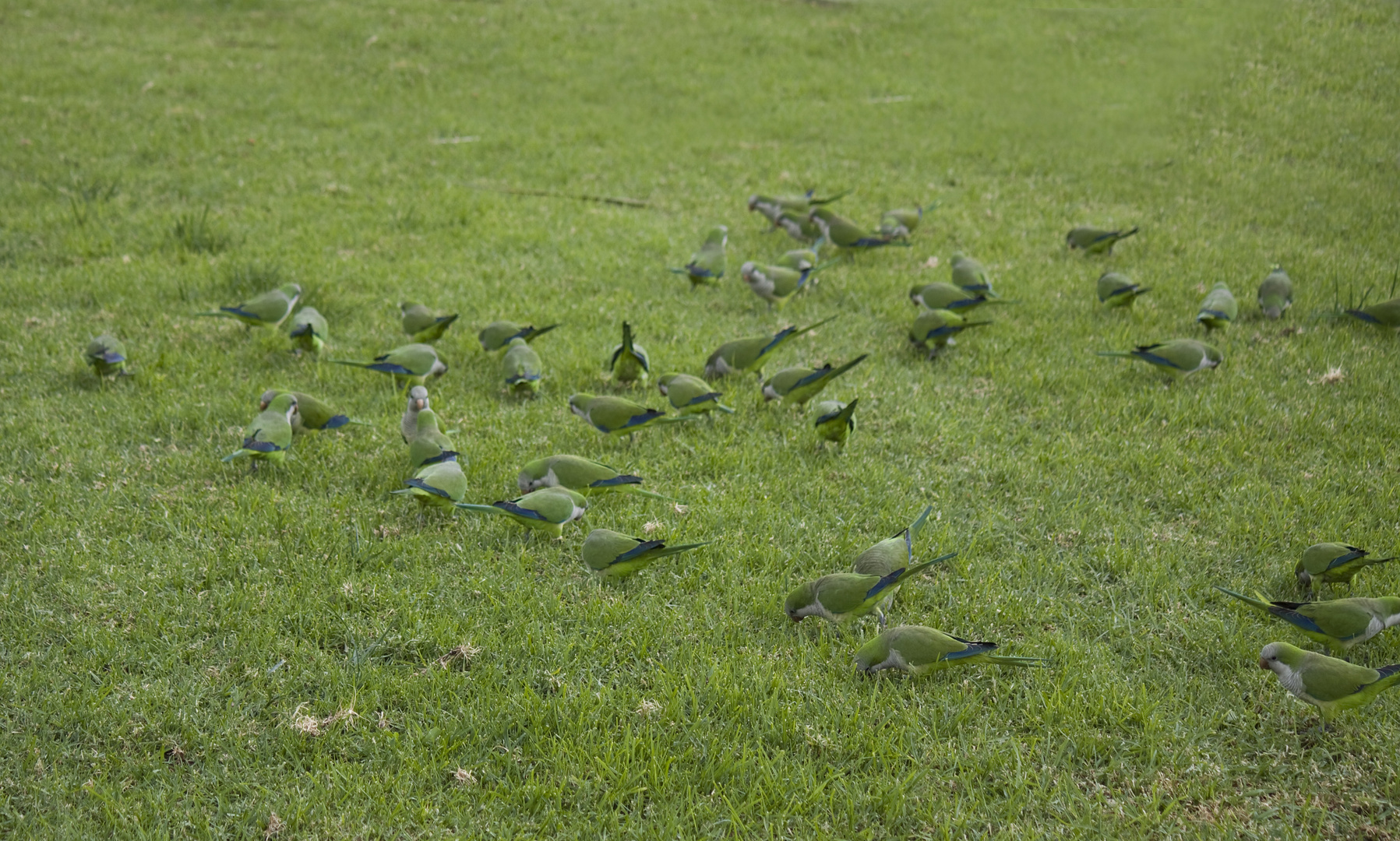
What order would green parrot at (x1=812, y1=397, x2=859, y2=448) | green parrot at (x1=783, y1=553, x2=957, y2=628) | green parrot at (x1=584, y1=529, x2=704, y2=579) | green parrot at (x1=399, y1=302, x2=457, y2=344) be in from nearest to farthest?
green parrot at (x1=783, y1=553, x2=957, y2=628), green parrot at (x1=584, y1=529, x2=704, y2=579), green parrot at (x1=812, y1=397, x2=859, y2=448), green parrot at (x1=399, y1=302, x2=457, y2=344)

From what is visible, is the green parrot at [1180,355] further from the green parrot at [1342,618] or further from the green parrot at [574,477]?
the green parrot at [574,477]

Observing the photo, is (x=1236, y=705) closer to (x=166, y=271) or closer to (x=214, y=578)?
(x=214, y=578)

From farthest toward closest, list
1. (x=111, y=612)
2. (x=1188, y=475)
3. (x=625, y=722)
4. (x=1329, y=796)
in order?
(x=1188, y=475)
(x=111, y=612)
(x=625, y=722)
(x=1329, y=796)

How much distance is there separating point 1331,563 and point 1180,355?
206cm

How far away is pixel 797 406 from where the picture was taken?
17.3ft

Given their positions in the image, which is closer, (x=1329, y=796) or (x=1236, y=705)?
(x=1329, y=796)

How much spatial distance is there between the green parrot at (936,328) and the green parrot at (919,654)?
2.85m

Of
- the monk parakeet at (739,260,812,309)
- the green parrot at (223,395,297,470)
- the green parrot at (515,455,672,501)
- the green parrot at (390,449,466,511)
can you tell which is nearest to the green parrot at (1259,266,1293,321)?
the monk parakeet at (739,260,812,309)

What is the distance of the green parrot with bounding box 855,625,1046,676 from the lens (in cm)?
310

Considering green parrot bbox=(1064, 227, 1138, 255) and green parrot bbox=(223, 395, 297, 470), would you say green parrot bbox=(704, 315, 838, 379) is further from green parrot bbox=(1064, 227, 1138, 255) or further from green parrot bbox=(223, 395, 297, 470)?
green parrot bbox=(1064, 227, 1138, 255)

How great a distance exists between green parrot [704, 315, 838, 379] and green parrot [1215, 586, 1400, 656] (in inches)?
106

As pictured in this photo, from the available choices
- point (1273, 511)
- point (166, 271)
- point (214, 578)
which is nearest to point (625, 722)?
point (214, 578)

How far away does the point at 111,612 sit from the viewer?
3.50 m

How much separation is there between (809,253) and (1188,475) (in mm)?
3305
